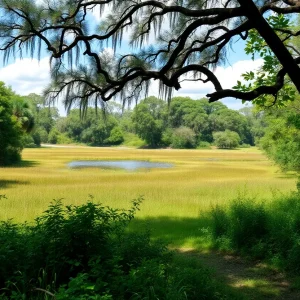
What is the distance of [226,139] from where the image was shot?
316 feet

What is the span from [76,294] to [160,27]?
15.0 feet

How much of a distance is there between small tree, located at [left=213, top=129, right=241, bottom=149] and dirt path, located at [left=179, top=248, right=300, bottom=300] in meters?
89.6

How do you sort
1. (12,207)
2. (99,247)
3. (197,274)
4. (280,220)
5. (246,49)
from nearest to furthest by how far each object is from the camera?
(99,247)
(197,274)
(246,49)
(280,220)
(12,207)

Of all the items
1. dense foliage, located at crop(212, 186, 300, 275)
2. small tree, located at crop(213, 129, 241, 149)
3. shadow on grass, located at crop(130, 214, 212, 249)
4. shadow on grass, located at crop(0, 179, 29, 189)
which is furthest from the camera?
small tree, located at crop(213, 129, 241, 149)

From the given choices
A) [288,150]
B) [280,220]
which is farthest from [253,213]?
[288,150]

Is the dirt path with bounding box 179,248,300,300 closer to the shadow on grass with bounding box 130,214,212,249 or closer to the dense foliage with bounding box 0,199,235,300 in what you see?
the shadow on grass with bounding box 130,214,212,249

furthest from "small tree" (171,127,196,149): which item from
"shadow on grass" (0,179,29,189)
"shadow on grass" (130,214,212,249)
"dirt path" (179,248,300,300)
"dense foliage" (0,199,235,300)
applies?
"dense foliage" (0,199,235,300)

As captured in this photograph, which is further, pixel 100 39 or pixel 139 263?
pixel 100 39

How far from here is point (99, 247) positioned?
4.51 m

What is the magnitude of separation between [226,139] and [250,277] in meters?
91.3

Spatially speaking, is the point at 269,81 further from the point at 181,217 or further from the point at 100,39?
the point at 181,217

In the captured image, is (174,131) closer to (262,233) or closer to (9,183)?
(9,183)

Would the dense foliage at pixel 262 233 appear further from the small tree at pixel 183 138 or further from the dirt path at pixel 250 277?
the small tree at pixel 183 138

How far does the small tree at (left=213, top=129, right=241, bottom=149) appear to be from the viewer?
96.2 meters
